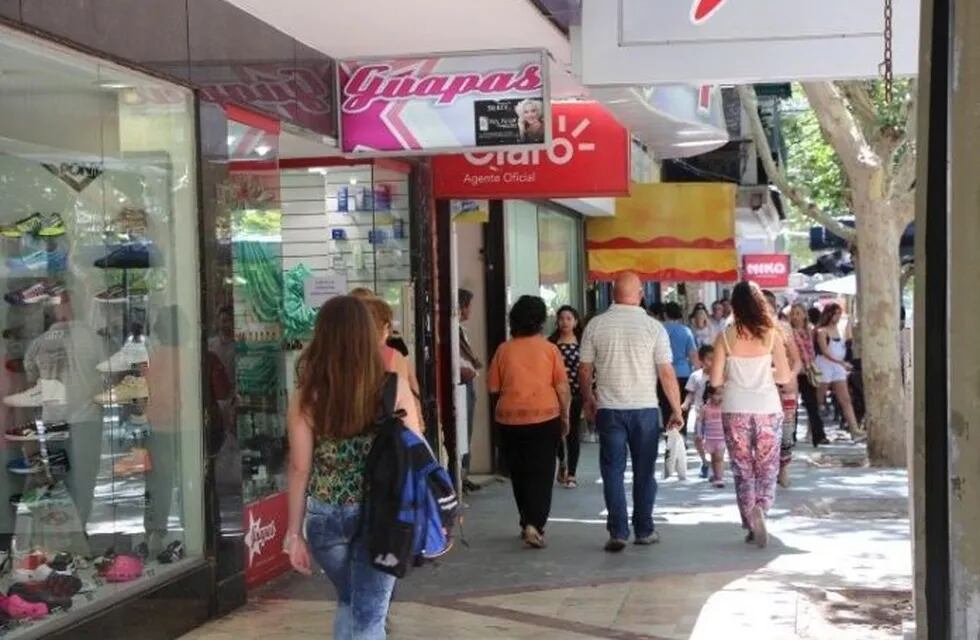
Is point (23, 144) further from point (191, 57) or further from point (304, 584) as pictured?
point (304, 584)

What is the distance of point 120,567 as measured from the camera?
22.3ft

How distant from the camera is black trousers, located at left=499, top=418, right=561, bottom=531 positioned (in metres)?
9.73

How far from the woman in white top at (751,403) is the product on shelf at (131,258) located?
13.2ft

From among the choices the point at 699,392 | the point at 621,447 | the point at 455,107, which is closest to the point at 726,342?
the point at 621,447

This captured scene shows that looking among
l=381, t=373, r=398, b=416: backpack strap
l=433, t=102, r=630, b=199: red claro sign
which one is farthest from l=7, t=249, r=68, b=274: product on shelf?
l=433, t=102, r=630, b=199: red claro sign

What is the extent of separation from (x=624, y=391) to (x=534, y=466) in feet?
2.91

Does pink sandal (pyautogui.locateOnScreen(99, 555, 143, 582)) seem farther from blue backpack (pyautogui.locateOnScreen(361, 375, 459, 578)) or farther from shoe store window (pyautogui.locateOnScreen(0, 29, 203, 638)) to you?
blue backpack (pyautogui.locateOnScreen(361, 375, 459, 578))

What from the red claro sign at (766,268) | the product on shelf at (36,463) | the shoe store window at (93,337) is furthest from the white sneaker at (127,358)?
the red claro sign at (766,268)

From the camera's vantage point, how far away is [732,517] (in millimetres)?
10938

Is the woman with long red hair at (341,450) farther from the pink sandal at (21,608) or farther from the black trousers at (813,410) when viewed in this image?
the black trousers at (813,410)

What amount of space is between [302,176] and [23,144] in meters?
4.46

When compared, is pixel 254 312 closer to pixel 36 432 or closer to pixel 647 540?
pixel 36 432

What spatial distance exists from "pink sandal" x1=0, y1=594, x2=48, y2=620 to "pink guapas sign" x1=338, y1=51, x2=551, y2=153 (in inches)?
166

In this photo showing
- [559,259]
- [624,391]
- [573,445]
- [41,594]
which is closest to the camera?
[41,594]
